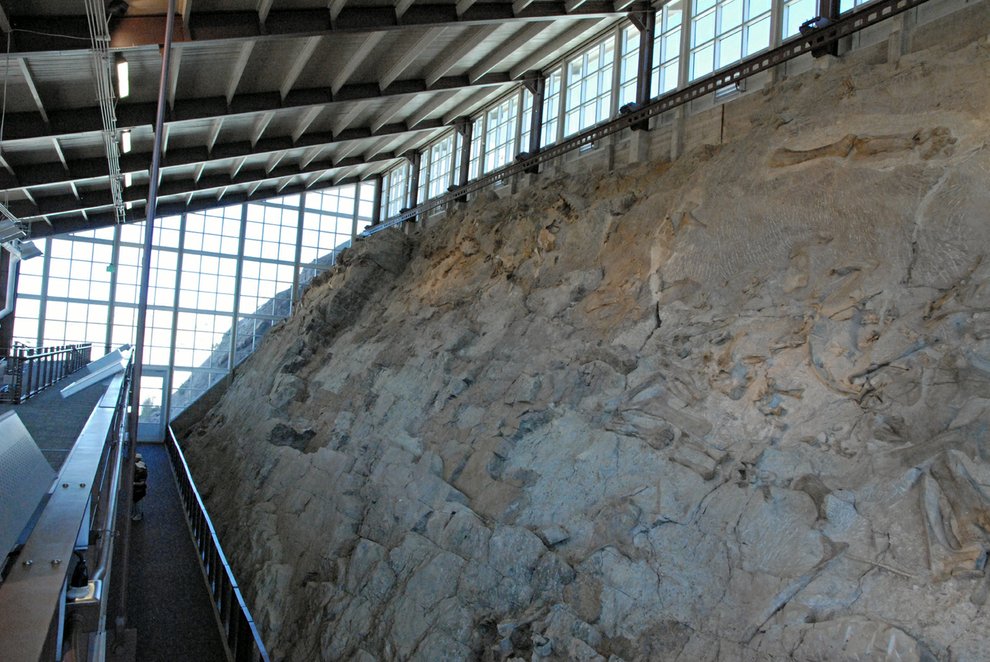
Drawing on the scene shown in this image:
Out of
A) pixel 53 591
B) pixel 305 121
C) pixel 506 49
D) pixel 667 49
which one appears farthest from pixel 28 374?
pixel 667 49

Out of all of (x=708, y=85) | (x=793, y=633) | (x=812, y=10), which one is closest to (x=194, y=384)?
(x=708, y=85)

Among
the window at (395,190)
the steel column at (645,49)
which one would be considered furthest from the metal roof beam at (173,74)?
the window at (395,190)

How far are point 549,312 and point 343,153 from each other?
15130mm

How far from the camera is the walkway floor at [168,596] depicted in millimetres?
10477

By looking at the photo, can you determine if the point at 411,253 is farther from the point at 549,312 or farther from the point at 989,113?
the point at 989,113

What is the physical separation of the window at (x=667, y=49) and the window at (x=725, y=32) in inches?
18.2

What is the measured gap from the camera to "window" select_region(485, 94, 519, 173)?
22781mm

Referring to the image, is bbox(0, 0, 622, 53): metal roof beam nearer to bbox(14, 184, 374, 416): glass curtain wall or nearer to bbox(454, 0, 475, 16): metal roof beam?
Answer: bbox(454, 0, 475, 16): metal roof beam

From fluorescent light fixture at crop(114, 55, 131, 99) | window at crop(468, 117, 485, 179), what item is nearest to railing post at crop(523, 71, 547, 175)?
window at crop(468, 117, 485, 179)

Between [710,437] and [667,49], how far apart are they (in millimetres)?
10538

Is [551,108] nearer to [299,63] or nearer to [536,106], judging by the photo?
[536,106]

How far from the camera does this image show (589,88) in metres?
19.2

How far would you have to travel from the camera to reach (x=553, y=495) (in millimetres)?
9789

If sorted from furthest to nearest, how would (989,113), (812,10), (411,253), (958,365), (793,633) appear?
(411,253)
(812,10)
(989,113)
(958,365)
(793,633)
